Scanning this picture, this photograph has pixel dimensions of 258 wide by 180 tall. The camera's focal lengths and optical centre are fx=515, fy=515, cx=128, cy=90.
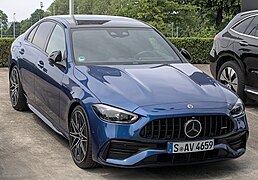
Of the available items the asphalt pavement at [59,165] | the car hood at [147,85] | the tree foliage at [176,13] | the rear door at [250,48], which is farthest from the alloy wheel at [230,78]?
the tree foliage at [176,13]

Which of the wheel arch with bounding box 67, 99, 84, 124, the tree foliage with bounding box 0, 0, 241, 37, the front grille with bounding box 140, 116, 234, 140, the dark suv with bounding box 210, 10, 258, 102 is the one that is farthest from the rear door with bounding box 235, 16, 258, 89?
the tree foliage with bounding box 0, 0, 241, 37

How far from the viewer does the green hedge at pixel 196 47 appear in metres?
14.9

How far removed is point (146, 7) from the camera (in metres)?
21.9

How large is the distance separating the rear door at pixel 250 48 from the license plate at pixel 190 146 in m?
3.51

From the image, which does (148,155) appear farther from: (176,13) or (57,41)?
(176,13)

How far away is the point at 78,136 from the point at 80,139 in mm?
58

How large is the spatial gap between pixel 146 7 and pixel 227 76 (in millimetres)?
13720

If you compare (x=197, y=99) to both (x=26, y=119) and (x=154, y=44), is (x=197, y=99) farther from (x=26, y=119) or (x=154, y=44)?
(x=26, y=119)

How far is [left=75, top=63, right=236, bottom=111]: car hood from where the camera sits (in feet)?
15.7

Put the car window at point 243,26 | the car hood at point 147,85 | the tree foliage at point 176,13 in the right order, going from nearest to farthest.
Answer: the car hood at point 147,85
the car window at point 243,26
the tree foliage at point 176,13

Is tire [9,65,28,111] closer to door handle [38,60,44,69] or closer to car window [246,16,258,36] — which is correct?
door handle [38,60,44,69]

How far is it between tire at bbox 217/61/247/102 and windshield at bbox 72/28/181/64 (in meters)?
2.32

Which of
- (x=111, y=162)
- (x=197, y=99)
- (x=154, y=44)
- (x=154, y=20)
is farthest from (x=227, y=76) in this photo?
(x=154, y=20)

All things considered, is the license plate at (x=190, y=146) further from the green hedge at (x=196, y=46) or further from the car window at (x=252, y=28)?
the green hedge at (x=196, y=46)
